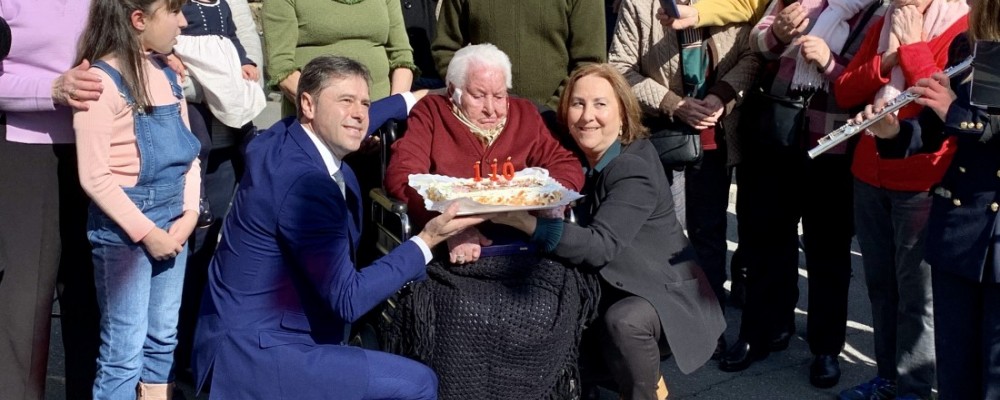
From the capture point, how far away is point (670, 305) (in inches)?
149

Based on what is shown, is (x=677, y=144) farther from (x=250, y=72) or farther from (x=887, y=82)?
(x=250, y=72)

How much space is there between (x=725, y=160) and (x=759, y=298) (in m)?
0.57

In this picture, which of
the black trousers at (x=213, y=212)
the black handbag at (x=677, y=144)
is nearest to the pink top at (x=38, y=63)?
the black trousers at (x=213, y=212)

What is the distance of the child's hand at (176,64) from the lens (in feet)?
12.8

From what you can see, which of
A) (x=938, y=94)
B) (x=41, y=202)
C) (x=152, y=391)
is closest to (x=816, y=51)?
(x=938, y=94)

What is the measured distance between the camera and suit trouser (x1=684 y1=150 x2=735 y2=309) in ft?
15.3

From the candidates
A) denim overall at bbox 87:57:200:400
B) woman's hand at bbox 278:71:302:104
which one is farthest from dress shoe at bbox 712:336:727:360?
denim overall at bbox 87:57:200:400

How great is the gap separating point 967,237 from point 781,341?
5.45 ft

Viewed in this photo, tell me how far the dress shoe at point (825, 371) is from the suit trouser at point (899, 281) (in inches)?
8.9

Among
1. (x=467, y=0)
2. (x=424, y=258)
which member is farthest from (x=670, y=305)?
(x=467, y=0)

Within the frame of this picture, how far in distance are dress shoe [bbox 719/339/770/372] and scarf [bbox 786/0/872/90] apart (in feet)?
3.57

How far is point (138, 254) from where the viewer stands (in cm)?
370

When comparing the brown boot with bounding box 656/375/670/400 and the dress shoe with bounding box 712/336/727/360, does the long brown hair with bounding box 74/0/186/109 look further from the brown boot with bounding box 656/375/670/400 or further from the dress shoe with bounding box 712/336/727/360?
the dress shoe with bounding box 712/336/727/360

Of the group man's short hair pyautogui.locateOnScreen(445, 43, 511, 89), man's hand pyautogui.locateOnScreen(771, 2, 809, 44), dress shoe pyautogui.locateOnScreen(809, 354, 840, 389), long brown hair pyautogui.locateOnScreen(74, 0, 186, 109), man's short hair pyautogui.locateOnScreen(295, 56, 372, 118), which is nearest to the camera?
man's short hair pyautogui.locateOnScreen(295, 56, 372, 118)
